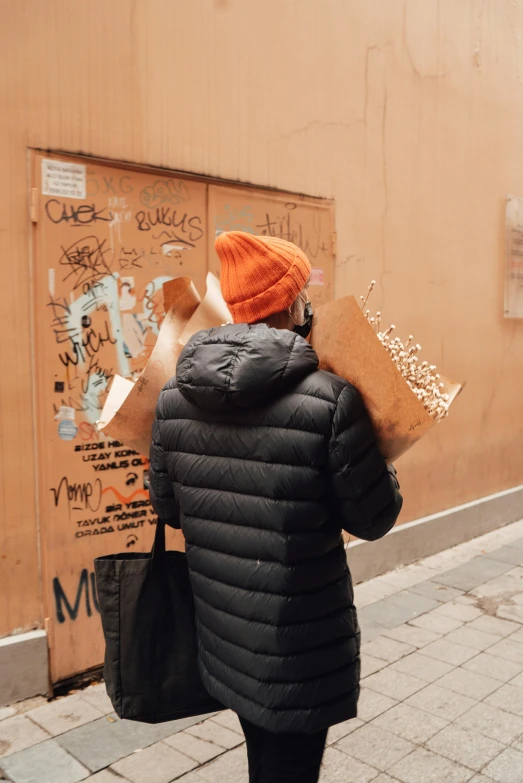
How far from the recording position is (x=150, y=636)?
85.0 inches

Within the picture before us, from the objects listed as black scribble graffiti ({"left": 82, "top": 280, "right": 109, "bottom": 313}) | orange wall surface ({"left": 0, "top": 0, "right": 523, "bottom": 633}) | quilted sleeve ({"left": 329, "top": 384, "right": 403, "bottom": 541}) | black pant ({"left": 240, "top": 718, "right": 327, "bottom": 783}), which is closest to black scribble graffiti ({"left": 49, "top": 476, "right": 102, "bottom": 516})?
orange wall surface ({"left": 0, "top": 0, "right": 523, "bottom": 633})

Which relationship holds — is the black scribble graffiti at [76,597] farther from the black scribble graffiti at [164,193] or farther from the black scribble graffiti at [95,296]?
the black scribble graffiti at [164,193]

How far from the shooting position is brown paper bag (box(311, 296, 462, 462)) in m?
1.81

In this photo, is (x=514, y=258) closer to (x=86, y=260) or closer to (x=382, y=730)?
(x=86, y=260)

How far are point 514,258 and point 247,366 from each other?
5.95m

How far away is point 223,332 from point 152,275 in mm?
2223

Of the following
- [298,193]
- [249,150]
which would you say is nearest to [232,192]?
[249,150]

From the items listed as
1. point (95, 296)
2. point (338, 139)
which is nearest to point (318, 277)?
point (338, 139)

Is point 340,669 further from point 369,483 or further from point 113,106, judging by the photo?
point 113,106

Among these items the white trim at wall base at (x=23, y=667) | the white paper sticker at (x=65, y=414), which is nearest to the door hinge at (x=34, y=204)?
the white paper sticker at (x=65, y=414)

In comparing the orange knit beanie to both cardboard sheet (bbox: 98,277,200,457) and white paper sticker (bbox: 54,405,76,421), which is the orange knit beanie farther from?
white paper sticker (bbox: 54,405,76,421)

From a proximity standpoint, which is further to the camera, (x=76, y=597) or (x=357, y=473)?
(x=76, y=597)

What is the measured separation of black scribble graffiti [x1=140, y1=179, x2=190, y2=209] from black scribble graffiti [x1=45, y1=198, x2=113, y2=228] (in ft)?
0.83

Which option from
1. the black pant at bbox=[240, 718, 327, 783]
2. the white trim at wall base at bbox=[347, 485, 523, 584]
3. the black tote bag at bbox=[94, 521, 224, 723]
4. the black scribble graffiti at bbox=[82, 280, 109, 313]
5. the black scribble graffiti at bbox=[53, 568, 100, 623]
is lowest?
the white trim at wall base at bbox=[347, 485, 523, 584]
